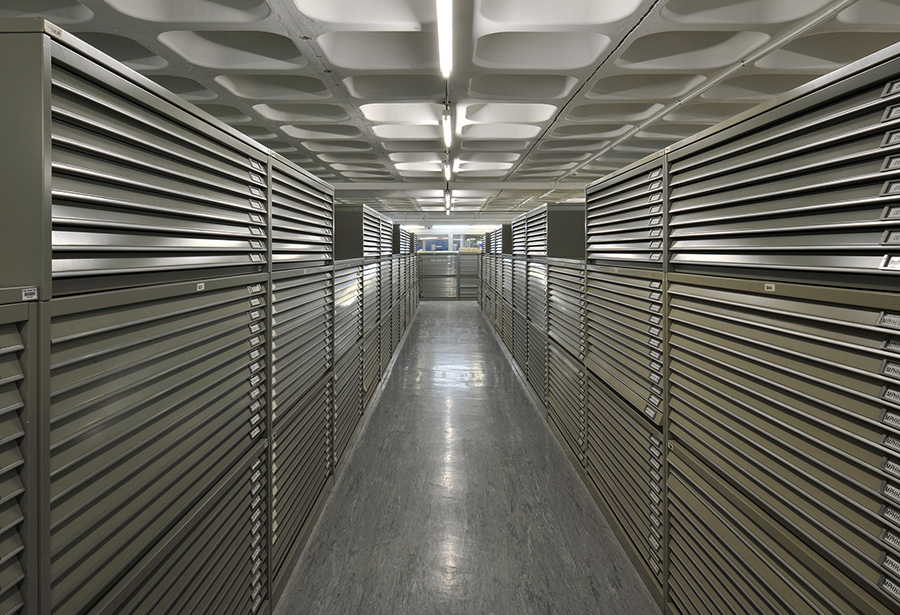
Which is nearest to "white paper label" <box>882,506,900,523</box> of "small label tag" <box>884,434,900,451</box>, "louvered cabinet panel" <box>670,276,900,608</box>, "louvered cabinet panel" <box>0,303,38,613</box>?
"louvered cabinet panel" <box>670,276,900,608</box>

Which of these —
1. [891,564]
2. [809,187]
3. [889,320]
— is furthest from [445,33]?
[891,564]

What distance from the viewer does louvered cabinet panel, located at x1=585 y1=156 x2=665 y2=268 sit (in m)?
2.03

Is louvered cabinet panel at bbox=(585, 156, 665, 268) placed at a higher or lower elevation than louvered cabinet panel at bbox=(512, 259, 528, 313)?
higher

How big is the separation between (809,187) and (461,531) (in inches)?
93.2

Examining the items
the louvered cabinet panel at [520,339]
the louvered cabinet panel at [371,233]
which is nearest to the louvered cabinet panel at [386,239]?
the louvered cabinet panel at [371,233]

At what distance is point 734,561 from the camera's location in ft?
4.76

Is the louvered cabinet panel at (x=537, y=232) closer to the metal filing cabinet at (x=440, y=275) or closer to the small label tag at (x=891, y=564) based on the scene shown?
the small label tag at (x=891, y=564)


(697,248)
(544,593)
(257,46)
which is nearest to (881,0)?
(697,248)

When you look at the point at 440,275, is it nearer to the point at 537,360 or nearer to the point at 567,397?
the point at 537,360

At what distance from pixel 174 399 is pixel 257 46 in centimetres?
323

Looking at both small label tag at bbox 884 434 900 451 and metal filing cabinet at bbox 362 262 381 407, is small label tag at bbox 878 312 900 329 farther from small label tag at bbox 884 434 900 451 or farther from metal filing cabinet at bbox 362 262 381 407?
metal filing cabinet at bbox 362 262 381 407

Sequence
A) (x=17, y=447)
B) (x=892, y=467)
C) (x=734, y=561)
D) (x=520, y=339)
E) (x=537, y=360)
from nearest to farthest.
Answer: (x=17, y=447), (x=892, y=467), (x=734, y=561), (x=537, y=360), (x=520, y=339)

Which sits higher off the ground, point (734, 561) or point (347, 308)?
point (347, 308)

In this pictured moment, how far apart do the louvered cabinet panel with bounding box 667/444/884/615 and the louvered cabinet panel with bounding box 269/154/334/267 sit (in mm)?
2065
